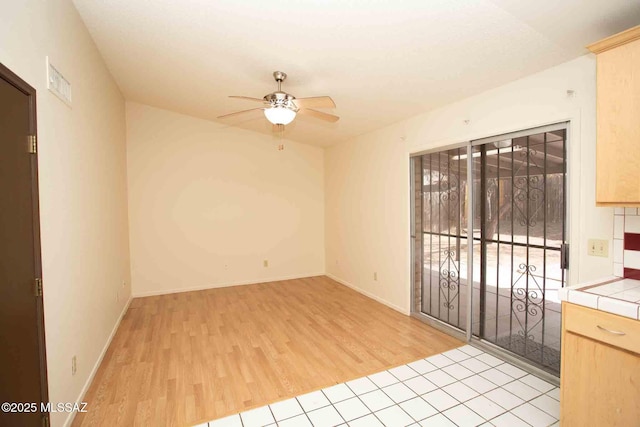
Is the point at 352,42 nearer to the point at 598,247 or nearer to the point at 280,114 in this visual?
the point at 280,114

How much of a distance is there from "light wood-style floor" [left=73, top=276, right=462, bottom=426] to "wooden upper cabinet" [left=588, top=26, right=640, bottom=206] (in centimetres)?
201

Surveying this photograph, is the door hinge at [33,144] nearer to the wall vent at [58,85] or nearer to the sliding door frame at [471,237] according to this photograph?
the wall vent at [58,85]

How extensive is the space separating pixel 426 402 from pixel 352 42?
8.97ft

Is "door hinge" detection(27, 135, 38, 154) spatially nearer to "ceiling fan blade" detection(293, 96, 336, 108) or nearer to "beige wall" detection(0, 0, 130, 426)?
"beige wall" detection(0, 0, 130, 426)

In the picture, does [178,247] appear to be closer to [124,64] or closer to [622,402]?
[124,64]

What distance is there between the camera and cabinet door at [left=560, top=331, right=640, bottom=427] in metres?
1.53

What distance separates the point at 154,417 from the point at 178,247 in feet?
10.5

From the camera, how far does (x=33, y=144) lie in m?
1.64

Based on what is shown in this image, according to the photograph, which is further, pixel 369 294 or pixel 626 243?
pixel 369 294

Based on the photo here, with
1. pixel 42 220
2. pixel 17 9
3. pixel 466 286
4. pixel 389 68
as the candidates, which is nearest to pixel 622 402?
pixel 466 286

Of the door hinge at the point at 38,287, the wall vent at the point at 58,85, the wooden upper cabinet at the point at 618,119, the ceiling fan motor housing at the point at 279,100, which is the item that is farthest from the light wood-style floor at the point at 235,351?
the ceiling fan motor housing at the point at 279,100

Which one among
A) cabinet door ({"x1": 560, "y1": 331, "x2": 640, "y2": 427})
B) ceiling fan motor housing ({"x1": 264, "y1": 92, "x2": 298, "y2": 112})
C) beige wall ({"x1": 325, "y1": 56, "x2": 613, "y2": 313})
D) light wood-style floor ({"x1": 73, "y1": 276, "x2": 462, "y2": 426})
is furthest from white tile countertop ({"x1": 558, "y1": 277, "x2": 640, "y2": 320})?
ceiling fan motor housing ({"x1": 264, "y1": 92, "x2": 298, "y2": 112})

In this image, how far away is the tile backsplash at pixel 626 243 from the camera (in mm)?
1992

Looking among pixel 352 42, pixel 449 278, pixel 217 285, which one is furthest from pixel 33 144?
pixel 217 285
